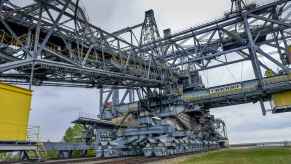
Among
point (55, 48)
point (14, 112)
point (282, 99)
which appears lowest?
point (14, 112)

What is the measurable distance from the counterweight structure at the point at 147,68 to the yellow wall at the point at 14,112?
101 inches

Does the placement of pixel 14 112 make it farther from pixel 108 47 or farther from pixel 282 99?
pixel 282 99

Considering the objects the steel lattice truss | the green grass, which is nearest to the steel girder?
the steel lattice truss

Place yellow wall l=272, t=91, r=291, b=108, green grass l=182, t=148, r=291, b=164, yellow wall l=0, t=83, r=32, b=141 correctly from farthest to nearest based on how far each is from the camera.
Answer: yellow wall l=272, t=91, r=291, b=108
green grass l=182, t=148, r=291, b=164
yellow wall l=0, t=83, r=32, b=141

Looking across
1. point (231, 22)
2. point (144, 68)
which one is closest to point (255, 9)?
point (231, 22)

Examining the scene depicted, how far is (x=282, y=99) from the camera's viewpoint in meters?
22.9

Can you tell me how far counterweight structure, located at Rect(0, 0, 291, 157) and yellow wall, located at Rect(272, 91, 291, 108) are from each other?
85mm

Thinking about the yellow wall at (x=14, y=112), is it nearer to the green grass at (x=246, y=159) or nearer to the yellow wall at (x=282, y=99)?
the green grass at (x=246, y=159)

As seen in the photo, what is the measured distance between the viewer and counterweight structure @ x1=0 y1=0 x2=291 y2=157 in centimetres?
1272

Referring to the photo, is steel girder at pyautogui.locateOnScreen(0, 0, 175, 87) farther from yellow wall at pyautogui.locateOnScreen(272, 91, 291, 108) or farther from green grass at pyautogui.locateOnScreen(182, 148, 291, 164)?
yellow wall at pyautogui.locateOnScreen(272, 91, 291, 108)

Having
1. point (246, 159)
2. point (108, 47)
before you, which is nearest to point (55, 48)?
point (108, 47)

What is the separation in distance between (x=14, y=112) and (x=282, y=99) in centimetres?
2276

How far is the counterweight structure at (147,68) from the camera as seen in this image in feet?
41.7

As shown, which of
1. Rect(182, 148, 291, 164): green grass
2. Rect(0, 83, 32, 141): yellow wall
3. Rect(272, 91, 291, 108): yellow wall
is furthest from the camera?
Rect(272, 91, 291, 108): yellow wall
